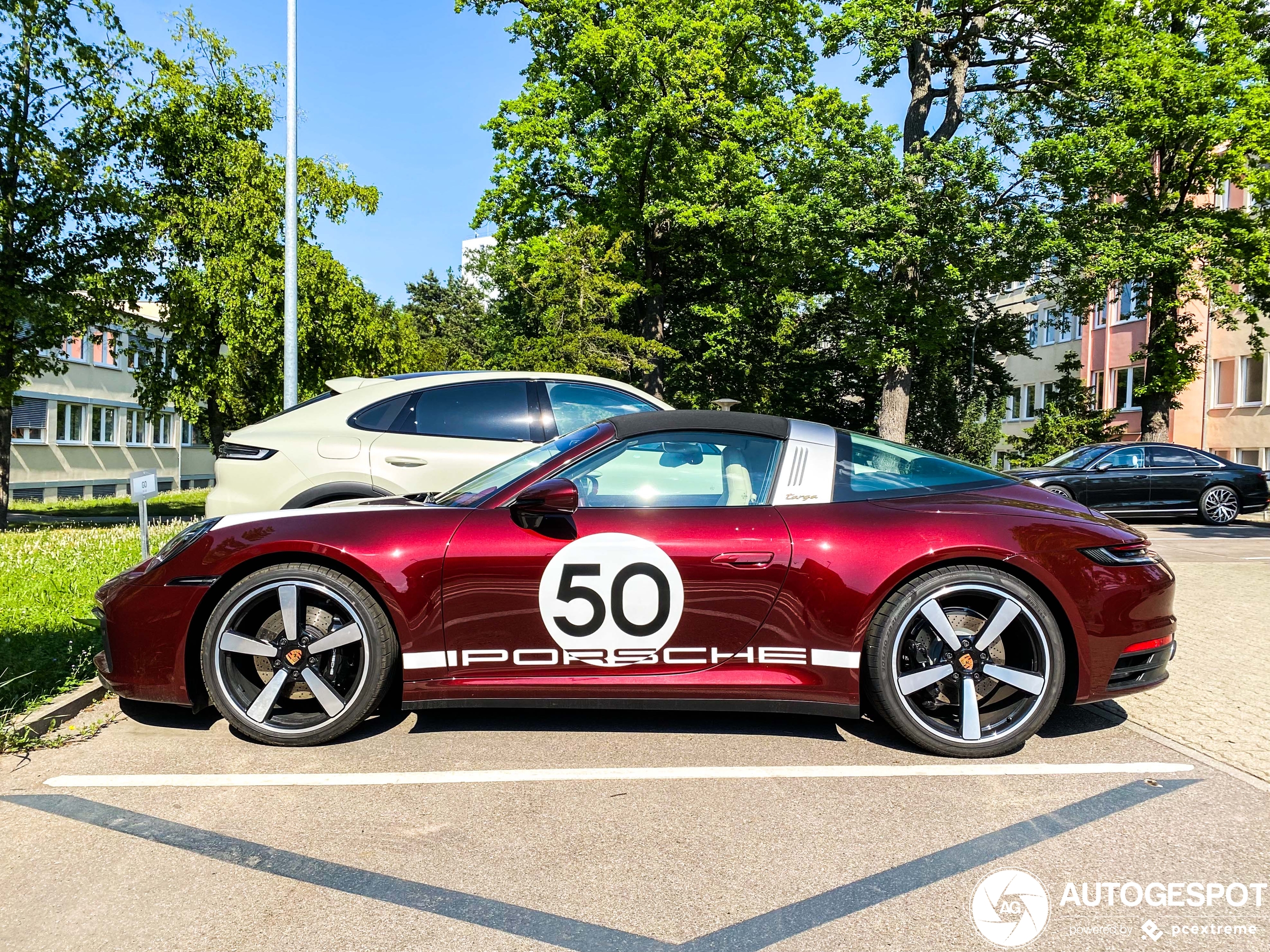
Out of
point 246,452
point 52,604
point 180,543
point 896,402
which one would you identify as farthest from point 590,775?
point 896,402

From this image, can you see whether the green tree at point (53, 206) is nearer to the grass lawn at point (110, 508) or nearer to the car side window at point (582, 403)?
the grass lawn at point (110, 508)

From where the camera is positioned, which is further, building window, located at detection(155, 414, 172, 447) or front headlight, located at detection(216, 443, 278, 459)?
building window, located at detection(155, 414, 172, 447)

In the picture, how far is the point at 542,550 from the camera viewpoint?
3.74 meters

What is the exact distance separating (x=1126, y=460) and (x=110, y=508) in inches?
880

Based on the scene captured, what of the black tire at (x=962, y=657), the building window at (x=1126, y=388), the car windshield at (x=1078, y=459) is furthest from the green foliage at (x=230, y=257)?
the building window at (x=1126, y=388)

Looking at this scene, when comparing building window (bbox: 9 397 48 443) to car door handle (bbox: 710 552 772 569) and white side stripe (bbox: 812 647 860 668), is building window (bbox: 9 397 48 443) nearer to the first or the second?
car door handle (bbox: 710 552 772 569)

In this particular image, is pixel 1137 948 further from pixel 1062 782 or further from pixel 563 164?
pixel 563 164

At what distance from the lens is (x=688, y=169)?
84.6 feet

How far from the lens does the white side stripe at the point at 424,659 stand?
3.73m

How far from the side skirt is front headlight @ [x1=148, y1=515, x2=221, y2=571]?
115cm

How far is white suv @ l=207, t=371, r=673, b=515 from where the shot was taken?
618 cm

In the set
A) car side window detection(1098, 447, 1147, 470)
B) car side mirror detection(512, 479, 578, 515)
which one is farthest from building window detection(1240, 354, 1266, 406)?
car side mirror detection(512, 479, 578, 515)

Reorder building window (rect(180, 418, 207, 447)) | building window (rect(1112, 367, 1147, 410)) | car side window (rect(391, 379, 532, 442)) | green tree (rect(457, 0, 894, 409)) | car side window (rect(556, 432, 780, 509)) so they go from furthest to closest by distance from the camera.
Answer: building window (rect(180, 418, 207, 447)) → building window (rect(1112, 367, 1147, 410)) → green tree (rect(457, 0, 894, 409)) → car side window (rect(391, 379, 532, 442)) → car side window (rect(556, 432, 780, 509))

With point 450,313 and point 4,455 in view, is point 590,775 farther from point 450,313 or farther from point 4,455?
point 450,313
